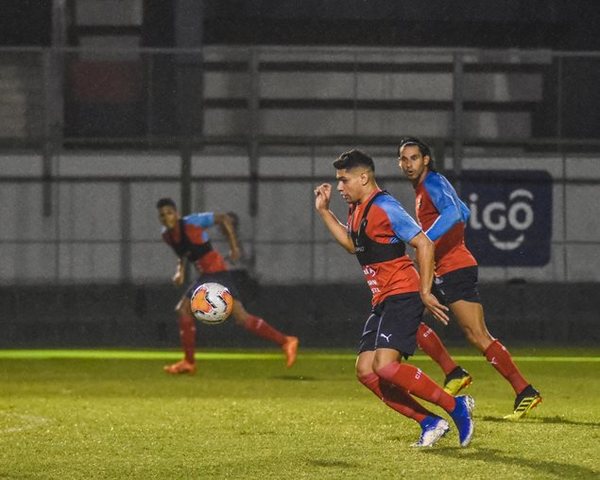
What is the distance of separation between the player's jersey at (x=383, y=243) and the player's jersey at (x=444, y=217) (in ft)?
4.65

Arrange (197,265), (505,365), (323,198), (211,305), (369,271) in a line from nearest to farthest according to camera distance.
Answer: (323,198) → (369,271) → (505,365) → (211,305) → (197,265)

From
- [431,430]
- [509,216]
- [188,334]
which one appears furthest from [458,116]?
[431,430]

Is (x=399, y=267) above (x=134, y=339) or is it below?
above

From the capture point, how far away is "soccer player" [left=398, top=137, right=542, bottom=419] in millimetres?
9883

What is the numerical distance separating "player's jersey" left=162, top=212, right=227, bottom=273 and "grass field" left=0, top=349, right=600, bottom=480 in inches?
45.8

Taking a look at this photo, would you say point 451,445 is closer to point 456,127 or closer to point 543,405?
point 543,405

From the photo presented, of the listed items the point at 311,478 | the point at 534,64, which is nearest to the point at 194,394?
the point at 311,478

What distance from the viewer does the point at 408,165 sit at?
9727mm

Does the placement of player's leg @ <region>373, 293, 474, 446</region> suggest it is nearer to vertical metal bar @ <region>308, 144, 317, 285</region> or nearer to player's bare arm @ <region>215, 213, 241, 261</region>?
player's bare arm @ <region>215, 213, 241, 261</region>

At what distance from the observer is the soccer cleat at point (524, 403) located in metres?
9.87

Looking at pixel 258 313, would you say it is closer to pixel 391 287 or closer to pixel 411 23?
pixel 411 23

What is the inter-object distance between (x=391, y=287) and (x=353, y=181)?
654 millimetres

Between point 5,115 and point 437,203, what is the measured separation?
1182 cm

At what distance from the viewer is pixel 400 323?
8.25 meters
